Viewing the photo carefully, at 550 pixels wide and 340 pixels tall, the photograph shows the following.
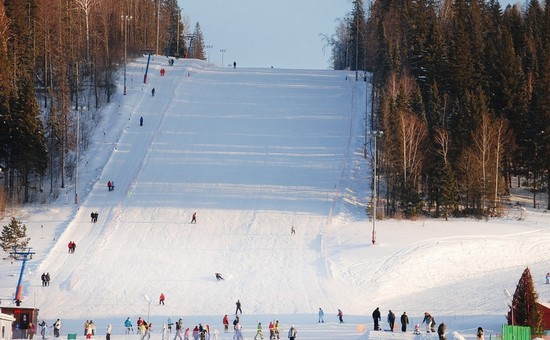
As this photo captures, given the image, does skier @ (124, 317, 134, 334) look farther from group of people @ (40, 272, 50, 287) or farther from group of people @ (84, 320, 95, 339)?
group of people @ (40, 272, 50, 287)

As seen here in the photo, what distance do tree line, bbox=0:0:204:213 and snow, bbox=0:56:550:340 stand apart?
1.91m

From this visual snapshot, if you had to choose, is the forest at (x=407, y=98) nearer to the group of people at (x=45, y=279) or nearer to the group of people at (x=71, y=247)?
the group of people at (x=71, y=247)

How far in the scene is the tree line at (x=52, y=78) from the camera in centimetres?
6419

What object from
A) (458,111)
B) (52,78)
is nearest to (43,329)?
(458,111)

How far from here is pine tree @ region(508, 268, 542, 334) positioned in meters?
34.3

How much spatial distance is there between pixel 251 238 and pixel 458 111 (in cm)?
2130

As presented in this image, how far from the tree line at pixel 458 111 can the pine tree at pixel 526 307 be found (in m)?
27.5

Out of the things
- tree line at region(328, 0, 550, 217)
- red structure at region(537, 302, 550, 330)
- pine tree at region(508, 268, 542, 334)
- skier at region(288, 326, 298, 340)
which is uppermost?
tree line at region(328, 0, 550, 217)

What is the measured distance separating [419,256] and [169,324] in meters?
16.1

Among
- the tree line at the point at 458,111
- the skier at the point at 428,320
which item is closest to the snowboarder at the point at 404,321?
the skier at the point at 428,320

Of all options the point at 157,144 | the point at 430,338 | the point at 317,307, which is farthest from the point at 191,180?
the point at 430,338

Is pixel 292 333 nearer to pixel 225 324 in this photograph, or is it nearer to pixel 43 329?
pixel 225 324

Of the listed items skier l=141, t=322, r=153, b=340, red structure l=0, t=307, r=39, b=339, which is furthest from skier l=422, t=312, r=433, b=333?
red structure l=0, t=307, r=39, b=339

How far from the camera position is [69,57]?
8238 centimetres
